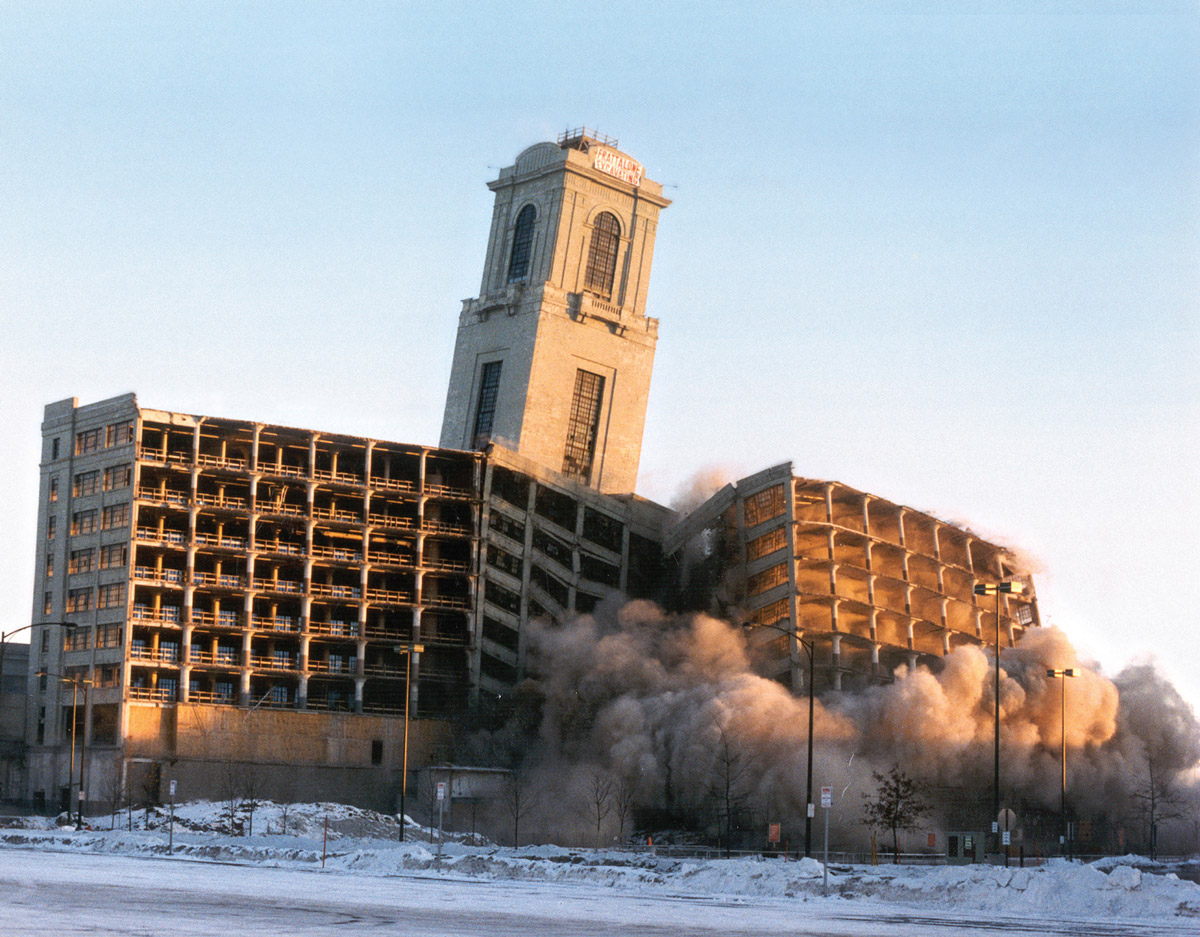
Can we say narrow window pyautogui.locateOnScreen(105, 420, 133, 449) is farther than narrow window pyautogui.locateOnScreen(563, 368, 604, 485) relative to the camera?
No

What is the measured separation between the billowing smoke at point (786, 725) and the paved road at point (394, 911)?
50461mm

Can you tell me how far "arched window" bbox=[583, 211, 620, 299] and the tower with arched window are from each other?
3.4 inches

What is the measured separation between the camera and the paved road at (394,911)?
36.3 metres

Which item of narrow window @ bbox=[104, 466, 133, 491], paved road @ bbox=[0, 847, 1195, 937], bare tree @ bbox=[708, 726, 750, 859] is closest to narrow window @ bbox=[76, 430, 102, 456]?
narrow window @ bbox=[104, 466, 133, 491]

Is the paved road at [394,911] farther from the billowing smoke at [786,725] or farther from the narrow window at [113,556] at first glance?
the narrow window at [113,556]

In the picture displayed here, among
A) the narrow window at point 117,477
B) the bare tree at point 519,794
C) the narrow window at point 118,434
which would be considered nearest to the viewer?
the bare tree at point 519,794

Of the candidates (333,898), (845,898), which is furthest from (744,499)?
(333,898)

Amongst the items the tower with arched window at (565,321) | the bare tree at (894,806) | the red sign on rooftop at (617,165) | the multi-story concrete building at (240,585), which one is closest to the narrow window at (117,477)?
the multi-story concrete building at (240,585)

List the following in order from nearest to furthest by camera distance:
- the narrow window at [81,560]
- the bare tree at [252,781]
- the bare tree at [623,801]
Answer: the bare tree at [623,801] < the bare tree at [252,781] < the narrow window at [81,560]

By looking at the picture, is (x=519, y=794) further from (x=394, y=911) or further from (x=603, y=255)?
(x=394, y=911)

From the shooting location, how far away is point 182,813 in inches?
3959

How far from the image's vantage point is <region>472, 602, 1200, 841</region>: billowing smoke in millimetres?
107062

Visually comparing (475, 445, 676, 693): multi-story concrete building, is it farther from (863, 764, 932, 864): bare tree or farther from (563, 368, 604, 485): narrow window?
(863, 764, 932, 864): bare tree

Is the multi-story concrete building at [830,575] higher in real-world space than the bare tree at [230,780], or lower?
higher
